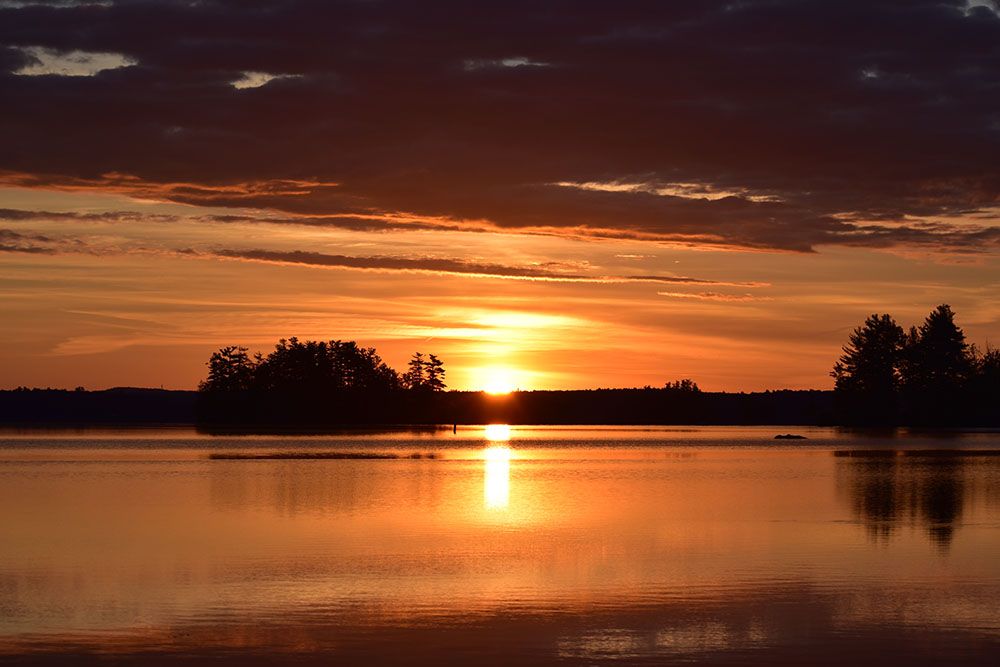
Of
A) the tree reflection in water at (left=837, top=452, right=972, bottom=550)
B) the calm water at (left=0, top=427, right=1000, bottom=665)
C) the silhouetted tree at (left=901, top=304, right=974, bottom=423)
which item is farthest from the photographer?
the silhouetted tree at (left=901, top=304, right=974, bottom=423)

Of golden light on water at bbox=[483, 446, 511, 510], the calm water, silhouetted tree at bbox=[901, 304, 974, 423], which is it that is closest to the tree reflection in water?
the calm water

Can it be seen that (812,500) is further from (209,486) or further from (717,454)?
(717,454)

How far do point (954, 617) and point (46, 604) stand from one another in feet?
53.3

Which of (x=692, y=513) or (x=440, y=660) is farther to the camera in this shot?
(x=692, y=513)

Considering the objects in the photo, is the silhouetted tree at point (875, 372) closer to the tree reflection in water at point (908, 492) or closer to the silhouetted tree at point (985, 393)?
the silhouetted tree at point (985, 393)

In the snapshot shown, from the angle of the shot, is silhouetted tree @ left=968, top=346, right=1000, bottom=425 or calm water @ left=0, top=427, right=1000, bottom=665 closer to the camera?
calm water @ left=0, top=427, right=1000, bottom=665

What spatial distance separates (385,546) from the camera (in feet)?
112

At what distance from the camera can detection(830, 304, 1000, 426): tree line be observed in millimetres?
182375

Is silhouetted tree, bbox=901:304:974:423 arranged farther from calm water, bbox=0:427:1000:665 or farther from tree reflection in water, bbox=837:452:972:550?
calm water, bbox=0:427:1000:665

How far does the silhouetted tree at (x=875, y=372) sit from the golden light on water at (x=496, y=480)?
3802 inches

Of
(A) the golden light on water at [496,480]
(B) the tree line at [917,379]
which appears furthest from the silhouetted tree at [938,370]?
(A) the golden light on water at [496,480]

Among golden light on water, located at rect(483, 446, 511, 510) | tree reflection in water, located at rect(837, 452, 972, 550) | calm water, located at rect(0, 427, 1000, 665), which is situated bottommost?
golden light on water, located at rect(483, 446, 511, 510)

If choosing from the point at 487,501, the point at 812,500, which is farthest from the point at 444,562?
the point at 812,500

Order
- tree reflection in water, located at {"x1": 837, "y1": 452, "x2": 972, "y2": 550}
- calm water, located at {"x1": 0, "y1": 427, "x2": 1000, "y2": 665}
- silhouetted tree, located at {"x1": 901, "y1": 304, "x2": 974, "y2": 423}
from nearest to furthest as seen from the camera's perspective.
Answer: calm water, located at {"x1": 0, "y1": 427, "x2": 1000, "y2": 665}
tree reflection in water, located at {"x1": 837, "y1": 452, "x2": 972, "y2": 550}
silhouetted tree, located at {"x1": 901, "y1": 304, "x2": 974, "y2": 423}
